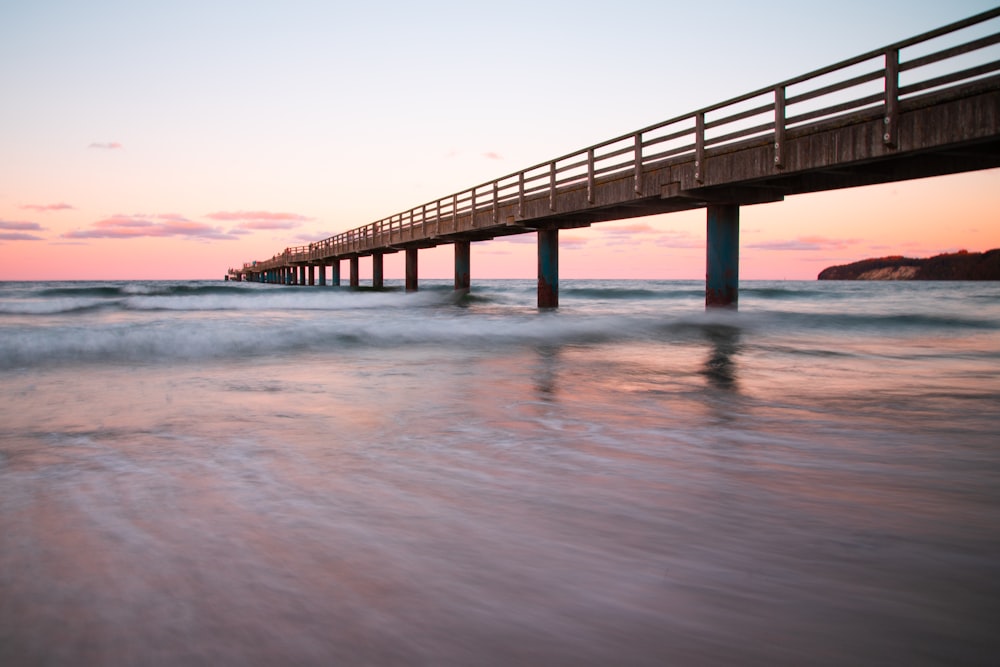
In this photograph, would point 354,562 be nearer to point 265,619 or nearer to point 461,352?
point 265,619

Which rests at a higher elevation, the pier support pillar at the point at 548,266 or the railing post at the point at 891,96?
the railing post at the point at 891,96

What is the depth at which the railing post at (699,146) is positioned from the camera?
12562 mm

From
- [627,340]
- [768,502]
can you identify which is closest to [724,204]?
[627,340]

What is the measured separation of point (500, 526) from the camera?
3.06m

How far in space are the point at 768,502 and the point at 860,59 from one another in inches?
351

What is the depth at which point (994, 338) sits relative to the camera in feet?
46.9

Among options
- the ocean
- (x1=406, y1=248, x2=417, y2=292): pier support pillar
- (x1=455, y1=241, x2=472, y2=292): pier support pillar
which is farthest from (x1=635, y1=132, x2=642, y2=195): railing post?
(x1=406, y1=248, x2=417, y2=292): pier support pillar

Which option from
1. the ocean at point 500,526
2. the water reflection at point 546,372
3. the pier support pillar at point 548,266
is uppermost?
the pier support pillar at point 548,266

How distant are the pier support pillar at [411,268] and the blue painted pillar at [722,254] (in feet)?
72.5

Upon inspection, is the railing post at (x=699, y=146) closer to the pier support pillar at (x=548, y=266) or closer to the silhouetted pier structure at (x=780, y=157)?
the silhouetted pier structure at (x=780, y=157)

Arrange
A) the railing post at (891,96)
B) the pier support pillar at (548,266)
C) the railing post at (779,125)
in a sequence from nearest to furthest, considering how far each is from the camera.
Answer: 1. the railing post at (891,96)
2. the railing post at (779,125)
3. the pier support pillar at (548,266)

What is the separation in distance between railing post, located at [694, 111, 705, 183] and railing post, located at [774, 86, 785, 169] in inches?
67.1

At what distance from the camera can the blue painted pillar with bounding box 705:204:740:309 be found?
1509 cm

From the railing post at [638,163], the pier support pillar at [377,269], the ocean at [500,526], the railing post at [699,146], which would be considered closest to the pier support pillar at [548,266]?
the railing post at [638,163]
